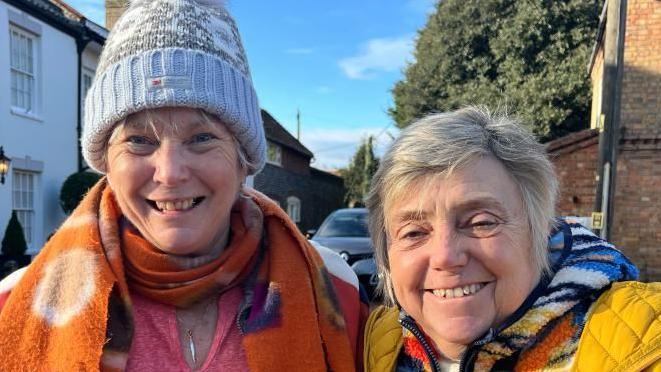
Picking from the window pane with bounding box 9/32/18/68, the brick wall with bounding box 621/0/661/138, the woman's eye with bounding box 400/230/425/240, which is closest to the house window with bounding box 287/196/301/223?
the window pane with bounding box 9/32/18/68

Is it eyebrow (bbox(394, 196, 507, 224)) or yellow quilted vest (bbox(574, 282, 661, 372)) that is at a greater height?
eyebrow (bbox(394, 196, 507, 224))

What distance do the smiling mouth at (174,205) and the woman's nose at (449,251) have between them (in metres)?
0.70

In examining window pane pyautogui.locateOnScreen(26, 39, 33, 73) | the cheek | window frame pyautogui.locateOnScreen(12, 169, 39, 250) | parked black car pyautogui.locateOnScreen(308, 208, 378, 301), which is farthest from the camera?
window pane pyautogui.locateOnScreen(26, 39, 33, 73)

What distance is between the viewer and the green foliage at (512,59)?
14492mm

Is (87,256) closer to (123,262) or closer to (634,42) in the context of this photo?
(123,262)

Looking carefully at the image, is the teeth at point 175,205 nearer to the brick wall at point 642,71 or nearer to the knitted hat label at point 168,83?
the knitted hat label at point 168,83

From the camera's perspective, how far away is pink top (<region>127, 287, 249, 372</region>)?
1.50m

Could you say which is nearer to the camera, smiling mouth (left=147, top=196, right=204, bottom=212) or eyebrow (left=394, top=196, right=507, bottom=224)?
eyebrow (left=394, top=196, right=507, bottom=224)

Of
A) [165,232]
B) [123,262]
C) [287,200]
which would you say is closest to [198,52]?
[165,232]

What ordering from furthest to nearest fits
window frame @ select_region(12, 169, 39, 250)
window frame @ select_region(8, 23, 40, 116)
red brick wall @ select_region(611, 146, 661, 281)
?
Result: 1. window frame @ select_region(12, 169, 39, 250)
2. window frame @ select_region(8, 23, 40, 116)
3. red brick wall @ select_region(611, 146, 661, 281)

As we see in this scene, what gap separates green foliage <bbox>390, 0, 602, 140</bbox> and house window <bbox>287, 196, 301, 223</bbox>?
7317 mm

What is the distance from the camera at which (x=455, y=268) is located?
4.71ft

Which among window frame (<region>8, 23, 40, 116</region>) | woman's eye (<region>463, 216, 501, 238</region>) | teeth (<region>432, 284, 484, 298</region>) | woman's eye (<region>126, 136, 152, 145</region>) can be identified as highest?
window frame (<region>8, 23, 40, 116</region>)

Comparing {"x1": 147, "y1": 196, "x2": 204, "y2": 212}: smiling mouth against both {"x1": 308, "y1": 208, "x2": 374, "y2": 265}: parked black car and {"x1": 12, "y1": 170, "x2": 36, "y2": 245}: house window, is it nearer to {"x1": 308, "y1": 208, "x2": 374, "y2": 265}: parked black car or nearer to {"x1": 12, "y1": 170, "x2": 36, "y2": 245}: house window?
{"x1": 308, "y1": 208, "x2": 374, "y2": 265}: parked black car
